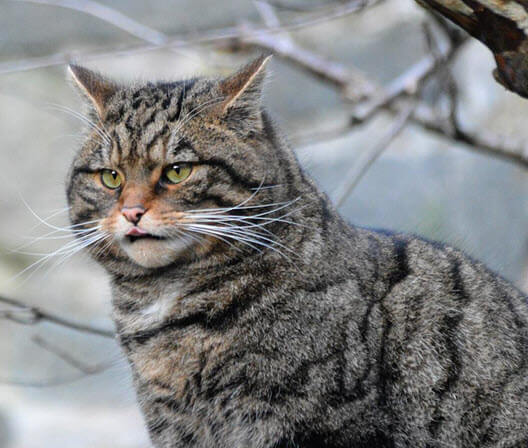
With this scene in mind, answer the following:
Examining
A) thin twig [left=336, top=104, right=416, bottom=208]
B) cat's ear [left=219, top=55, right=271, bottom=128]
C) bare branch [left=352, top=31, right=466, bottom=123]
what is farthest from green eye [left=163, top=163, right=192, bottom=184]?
bare branch [left=352, top=31, right=466, bottom=123]

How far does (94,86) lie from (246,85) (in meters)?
0.66

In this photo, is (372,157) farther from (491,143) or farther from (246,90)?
(246,90)

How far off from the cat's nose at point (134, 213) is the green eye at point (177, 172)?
0.16m

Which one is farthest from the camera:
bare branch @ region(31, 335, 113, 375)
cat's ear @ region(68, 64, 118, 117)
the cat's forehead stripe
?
bare branch @ region(31, 335, 113, 375)

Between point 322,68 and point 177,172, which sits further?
point 322,68

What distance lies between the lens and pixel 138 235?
2.67 meters

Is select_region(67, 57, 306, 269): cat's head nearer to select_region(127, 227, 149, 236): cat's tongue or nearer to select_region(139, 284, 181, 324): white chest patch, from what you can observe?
select_region(127, 227, 149, 236): cat's tongue

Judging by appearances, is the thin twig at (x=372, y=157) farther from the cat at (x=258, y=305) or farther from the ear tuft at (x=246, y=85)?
the ear tuft at (x=246, y=85)

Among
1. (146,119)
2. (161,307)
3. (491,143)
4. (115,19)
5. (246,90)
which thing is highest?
(246,90)

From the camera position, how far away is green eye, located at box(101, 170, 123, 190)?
2.80m

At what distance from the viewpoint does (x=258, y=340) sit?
269 cm

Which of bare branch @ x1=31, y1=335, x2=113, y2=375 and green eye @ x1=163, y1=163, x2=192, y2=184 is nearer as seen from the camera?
green eye @ x1=163, y1=163, x2=192, y2=184

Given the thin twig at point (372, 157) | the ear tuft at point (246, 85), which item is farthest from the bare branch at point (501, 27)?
Result: the thin twig at point (372, 157)

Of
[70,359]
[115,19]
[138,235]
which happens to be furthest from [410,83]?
[138,235]
